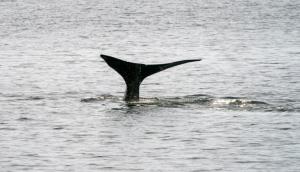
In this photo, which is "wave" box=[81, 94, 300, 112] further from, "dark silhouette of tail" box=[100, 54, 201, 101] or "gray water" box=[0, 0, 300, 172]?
"dark silhouette of tail" box=[100, 54, 201, 101]

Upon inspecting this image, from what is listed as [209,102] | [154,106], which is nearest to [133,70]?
[154,106]

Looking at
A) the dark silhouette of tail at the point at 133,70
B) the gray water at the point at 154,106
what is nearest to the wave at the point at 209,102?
the gray water at the point at 154,106

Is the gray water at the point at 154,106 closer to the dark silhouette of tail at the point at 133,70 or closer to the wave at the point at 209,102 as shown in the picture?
the wave at the point at 209,102

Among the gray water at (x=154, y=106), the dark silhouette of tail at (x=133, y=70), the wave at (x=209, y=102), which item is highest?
the dark silhouette of tail at (x=133, y=70)

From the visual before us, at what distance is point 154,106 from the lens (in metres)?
26.9

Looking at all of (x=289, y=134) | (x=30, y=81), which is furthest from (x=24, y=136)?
(x=30, y=81)

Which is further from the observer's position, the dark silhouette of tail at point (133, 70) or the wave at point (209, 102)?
the wave at point (209, 102)

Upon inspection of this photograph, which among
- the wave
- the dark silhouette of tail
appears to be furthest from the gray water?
the dark silhouette of tail

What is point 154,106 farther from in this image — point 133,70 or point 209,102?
point 209,102

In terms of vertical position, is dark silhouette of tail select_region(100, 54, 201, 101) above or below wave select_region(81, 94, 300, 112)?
above

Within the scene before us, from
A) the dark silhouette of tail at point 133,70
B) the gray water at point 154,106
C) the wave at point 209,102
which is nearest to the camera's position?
the gray water at point 154,106

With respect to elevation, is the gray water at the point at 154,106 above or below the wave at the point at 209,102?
below

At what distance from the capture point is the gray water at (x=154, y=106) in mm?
20344

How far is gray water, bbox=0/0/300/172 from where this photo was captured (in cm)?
2034
